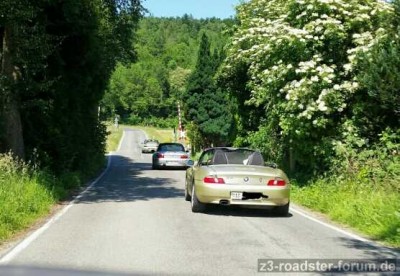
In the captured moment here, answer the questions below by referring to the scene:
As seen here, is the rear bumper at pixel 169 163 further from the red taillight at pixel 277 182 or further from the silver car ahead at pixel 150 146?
the silver car ahead at pixel 150 146

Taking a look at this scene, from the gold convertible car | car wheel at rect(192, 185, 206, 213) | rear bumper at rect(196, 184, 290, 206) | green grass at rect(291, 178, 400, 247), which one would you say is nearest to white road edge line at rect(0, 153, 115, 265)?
car wheel at rect(192, 185, 206, 213)

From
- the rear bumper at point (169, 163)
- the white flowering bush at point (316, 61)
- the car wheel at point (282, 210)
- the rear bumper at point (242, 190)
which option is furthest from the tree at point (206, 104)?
the rear bumper at point (242, 190)

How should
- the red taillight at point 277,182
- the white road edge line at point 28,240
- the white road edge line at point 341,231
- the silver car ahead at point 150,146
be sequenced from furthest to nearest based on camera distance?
the silver car ahead at point 150,146, the red taillight at point 277,182, the white road edge line at point 341,231, the white road edge line at point 28,240

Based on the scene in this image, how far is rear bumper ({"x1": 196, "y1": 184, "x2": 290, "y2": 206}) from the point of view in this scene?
11.3 meters

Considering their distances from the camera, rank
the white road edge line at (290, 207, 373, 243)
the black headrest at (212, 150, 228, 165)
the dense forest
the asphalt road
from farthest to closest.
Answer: the dense forest < the black headrest at (212, 150, 228, 165) < the white road edge line at (290, 207, 373, 243) < the asphalt road

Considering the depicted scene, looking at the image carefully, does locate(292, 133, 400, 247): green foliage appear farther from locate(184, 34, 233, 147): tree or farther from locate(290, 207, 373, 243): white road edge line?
locate(184, 34, 233, 147): tree

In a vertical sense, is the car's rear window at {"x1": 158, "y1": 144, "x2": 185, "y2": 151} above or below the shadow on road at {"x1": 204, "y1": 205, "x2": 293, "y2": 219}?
above

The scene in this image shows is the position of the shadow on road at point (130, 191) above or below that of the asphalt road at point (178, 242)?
below

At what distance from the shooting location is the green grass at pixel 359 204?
31.9 ft

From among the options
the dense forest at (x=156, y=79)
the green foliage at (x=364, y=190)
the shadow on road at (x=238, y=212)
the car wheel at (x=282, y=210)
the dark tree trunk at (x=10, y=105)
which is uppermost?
the dense forest at (x=156, y=79)

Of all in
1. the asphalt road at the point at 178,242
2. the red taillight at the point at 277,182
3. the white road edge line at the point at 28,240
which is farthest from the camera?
the red taillight at the point at 277,182

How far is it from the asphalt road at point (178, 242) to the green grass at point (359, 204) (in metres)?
0.65

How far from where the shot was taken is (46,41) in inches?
607

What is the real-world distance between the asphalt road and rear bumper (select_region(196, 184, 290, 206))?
34 centimetres
